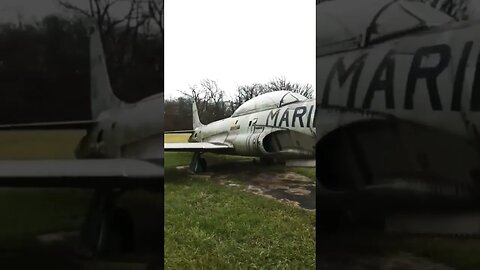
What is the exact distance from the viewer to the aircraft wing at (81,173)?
192 centimetres

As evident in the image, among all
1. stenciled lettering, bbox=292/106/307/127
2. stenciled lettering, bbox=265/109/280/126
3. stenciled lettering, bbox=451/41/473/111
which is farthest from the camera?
stenciled lettering, bbox=265/109/280/126

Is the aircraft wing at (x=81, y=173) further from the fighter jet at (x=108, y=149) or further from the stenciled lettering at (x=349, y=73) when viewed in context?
the stenciled lettering at (x=349, y=73)

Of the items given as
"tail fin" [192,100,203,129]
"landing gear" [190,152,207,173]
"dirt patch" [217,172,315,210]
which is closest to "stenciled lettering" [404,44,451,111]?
"dirt patch" [217,172,315,210]

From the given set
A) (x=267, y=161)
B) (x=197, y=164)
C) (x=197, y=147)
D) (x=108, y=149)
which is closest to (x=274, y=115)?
(x=267, y=161)

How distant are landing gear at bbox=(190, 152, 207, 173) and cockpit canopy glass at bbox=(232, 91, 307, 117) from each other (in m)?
1.54

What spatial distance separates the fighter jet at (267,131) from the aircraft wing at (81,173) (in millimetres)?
5899

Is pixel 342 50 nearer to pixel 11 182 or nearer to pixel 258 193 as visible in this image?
pixel 11 182

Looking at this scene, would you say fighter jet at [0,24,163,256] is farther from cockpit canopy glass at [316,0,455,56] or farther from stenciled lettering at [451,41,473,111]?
stenciled lettering at [451,41,473,111]

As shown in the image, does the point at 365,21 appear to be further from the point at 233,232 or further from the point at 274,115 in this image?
the point at 274,115

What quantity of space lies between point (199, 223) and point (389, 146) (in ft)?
11.1

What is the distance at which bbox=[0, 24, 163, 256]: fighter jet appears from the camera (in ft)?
6.44

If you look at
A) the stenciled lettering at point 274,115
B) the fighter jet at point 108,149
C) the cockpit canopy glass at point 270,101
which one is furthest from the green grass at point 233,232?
the cockpit canopy glass at point 270,101

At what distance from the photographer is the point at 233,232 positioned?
183 inches

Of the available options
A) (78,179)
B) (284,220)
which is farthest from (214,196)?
(78,179)
